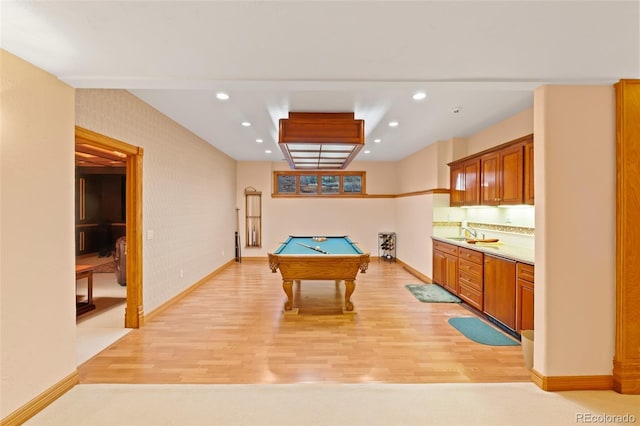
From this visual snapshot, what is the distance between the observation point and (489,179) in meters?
4.02

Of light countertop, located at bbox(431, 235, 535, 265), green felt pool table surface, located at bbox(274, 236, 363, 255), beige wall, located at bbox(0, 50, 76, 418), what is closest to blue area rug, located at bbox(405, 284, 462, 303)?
light countertop, located at bbox(431, 235, 535, 265)

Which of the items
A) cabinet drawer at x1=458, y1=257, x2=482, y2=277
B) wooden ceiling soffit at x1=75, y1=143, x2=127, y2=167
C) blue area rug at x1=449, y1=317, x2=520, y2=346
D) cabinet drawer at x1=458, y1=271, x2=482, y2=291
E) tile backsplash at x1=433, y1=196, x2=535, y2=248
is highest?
wooden ceiling soffit at x1=75, y1=143, x2=127, y2=167

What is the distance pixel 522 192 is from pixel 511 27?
8.17ft

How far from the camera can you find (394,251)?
7.68 metres

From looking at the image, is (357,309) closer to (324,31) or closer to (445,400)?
(445,400)

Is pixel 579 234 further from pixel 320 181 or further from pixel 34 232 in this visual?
pixel 320 181

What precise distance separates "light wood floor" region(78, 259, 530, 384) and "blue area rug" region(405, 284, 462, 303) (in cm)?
19

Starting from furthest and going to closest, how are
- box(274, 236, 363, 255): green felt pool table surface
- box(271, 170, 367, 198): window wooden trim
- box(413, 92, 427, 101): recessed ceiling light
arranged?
box(271, 170, 367, 198): window wooden trim, box(274, 236, 363, 255): green felt pool table surface, box(413, 92, 427, 101): recessed ceiling light

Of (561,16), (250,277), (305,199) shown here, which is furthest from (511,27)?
(305,199)

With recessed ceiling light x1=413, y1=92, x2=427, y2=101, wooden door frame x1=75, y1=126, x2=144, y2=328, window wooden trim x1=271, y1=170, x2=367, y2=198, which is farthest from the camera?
window wooden trim x1=271, y1=170, x2=367, y2=198

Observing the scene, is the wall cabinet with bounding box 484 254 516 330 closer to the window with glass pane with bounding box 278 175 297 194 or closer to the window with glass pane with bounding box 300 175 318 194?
the window with glass pane with bounding box 300 175 318 194

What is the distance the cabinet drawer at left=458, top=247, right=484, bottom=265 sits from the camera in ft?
12.3

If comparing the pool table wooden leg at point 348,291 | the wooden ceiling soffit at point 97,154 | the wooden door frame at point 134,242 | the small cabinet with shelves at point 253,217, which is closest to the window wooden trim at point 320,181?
the small cabinet with shelves at point 253,217

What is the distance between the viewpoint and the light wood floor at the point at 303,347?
A: 236 centimetres
